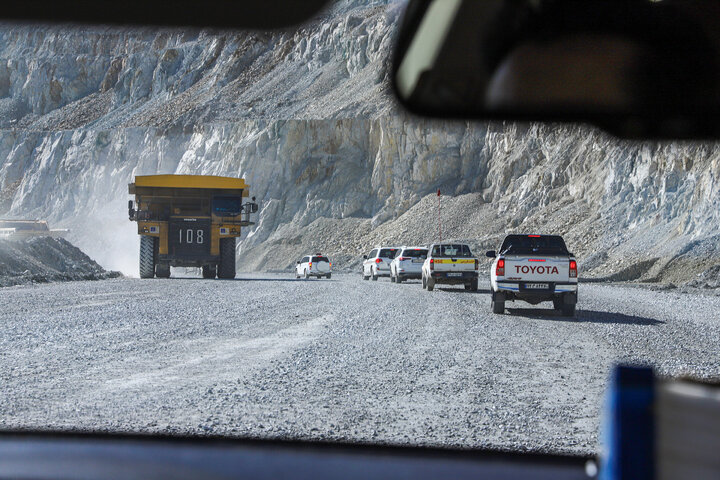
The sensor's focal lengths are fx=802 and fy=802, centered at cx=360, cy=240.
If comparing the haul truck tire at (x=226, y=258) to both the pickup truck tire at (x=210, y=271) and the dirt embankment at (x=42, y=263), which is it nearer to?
the pickup truck tire at (x=210, y=271)

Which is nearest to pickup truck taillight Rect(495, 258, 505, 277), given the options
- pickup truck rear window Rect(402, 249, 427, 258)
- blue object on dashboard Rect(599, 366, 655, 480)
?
blue object on dashboard Rect(599, 366, 655, 480)

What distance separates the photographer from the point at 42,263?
37625 millimetres

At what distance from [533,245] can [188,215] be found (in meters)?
18.6

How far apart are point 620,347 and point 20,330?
972cm

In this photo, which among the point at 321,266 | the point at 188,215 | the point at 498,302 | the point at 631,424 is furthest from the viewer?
the point at 321,266

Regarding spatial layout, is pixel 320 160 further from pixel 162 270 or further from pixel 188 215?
pixel 188 215

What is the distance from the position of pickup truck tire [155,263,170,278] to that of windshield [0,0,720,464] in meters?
0.25

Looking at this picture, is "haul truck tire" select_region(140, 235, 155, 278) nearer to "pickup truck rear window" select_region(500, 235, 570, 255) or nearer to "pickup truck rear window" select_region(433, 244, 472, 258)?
"pickup truck rear window" select_region(433, 244, 472, 258)

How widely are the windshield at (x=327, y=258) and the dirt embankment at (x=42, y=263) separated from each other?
22cm

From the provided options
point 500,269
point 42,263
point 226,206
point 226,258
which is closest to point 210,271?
point 226,258

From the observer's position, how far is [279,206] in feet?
258

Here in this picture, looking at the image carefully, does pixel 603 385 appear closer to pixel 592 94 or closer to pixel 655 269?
pixel 592 94

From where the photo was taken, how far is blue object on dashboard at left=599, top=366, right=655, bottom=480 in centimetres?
148

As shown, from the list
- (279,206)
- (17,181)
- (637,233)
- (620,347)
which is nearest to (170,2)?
(620,347)
